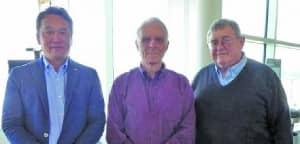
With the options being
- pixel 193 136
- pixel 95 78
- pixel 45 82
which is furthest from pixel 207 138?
pixel 45 82

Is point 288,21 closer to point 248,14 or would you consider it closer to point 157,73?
point 248,14

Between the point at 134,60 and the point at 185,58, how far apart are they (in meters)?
0.57

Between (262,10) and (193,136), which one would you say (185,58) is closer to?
(193,136)

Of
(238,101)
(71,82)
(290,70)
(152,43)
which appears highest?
(152,43)

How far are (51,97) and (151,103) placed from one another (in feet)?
1.82

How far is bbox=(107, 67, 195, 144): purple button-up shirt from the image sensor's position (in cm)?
176

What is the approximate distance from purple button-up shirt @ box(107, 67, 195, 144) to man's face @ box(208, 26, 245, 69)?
0.93ft

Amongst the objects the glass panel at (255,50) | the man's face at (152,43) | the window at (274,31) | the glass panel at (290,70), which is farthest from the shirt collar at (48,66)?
the glass panel at (290,70)

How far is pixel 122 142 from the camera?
175 centimetres

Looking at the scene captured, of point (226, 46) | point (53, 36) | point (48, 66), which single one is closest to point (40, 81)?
point (48, 66)

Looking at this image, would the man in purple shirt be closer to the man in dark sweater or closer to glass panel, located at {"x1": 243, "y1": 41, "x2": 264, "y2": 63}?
the man in dark sweater

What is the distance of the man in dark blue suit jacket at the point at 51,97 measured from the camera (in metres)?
1.60

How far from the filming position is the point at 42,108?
1.60 metres

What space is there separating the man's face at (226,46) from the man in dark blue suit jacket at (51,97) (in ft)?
2.66
